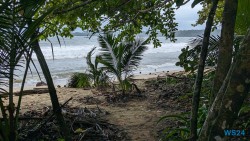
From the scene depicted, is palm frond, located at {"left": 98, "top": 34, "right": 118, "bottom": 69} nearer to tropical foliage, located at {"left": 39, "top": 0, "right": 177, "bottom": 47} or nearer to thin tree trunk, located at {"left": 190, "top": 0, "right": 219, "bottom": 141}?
tropical foliage, located at {"left": 39, "top": 0, "right": 177, "bottom": 47}

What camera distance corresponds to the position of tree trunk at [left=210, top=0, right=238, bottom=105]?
241 cm

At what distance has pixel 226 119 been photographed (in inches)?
63.8

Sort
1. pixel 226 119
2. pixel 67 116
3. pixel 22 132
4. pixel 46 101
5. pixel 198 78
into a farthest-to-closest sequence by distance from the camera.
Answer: pixel 46 101, pixel 67 116, pixel 22 132, pixel 198 78, pixel 226 119

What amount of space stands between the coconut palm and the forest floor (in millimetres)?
528

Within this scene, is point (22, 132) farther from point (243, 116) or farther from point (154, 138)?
point (243, 116)

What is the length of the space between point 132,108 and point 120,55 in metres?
1.57

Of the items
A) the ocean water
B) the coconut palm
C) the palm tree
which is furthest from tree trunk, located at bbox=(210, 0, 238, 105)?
the coconut palm

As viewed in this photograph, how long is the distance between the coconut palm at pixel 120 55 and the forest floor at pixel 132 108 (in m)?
0.53

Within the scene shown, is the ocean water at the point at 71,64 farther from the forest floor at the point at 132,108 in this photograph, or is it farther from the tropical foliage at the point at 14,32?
the tropical foliage at the point at 14,32

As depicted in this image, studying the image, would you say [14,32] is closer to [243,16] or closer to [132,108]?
[243,16]

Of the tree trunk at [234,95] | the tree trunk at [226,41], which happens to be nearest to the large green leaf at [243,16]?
the tree trunk at [226,41]

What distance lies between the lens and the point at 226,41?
8.19 ft

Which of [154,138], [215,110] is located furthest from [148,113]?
[215,110]

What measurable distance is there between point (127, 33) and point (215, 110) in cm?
389
